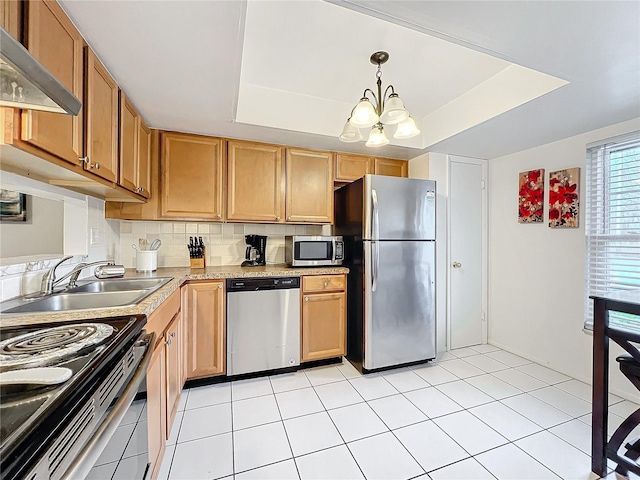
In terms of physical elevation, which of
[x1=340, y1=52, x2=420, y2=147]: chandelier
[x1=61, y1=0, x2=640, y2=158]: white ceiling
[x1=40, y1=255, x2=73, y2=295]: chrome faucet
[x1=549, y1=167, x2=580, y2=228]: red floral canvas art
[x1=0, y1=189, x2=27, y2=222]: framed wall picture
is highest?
[x1=61, y1=0, x2=640, y2=158]: white ceiling

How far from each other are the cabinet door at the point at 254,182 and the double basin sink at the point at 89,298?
3.13 ft

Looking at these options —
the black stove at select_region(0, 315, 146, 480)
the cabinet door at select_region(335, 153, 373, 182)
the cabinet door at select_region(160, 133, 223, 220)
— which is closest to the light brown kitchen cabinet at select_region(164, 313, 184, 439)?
the black stove at select_region(0, 315, 146, 480)

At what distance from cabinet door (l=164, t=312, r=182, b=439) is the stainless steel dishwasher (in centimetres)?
45

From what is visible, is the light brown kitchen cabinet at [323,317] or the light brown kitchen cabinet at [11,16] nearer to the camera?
Result: the light brown kitchen cabinet at [11,16]

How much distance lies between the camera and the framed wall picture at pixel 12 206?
124cm

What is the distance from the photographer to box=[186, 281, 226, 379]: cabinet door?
217 centimetres

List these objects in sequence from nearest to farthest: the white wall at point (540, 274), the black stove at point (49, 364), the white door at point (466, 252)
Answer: the black stove at point (49, 364) < the white wall at point (540, 274) < the white door at point (466, 252)

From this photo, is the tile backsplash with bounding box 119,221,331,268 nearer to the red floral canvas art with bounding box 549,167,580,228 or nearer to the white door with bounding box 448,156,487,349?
the white door with bounding box 448,156,487,349

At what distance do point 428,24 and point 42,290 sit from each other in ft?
7.42

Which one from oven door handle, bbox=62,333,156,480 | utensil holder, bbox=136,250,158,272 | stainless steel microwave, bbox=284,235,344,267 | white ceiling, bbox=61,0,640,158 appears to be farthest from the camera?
stainless steel microwave, bbox=284,235,344,267

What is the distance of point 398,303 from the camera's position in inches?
99.2

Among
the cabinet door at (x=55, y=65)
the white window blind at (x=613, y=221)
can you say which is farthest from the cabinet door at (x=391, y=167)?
the cabinet door at (x=55, y=65)

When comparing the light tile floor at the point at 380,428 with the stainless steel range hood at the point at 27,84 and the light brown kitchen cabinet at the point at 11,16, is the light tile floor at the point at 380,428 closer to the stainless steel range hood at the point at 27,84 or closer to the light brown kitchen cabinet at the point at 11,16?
the stainless steel range hood at the point at 27,84

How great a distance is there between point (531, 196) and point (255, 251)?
281cm
